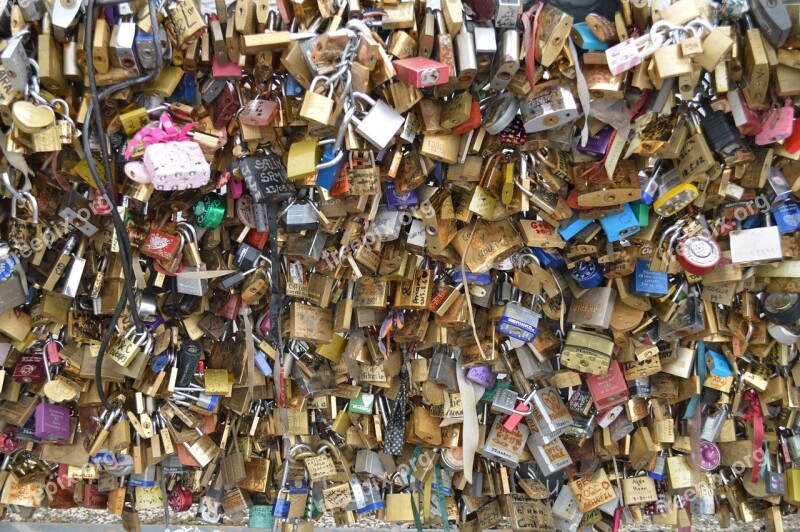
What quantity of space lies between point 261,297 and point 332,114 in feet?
2.30

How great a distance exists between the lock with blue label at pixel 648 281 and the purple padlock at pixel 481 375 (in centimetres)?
56

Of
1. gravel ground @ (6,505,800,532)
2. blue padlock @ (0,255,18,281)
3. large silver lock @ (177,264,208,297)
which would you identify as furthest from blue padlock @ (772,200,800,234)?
blue padlock @ (0,255,18,281)

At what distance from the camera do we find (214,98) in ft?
6.88

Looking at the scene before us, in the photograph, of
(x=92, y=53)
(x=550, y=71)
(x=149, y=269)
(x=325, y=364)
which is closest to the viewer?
(x=92, y=53)

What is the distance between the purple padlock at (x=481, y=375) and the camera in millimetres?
2420

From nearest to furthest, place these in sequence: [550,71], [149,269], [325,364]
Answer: [550,71] < [149,269] < [325,364]

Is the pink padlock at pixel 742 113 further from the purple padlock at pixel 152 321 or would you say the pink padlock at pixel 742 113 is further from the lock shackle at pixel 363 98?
the purple padlock at pixel 152 321

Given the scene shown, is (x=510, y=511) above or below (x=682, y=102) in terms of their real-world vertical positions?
below

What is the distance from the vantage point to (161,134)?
197cm

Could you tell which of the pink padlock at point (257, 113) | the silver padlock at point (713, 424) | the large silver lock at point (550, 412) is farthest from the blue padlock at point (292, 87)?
the silver padlock at point (713, 424)

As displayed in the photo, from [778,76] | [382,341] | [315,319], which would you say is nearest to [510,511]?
[382,341]

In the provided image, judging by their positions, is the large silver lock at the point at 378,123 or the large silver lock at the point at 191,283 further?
the large silver lock at the point at 191,283

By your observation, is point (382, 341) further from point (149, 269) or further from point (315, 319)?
point (149, 269)

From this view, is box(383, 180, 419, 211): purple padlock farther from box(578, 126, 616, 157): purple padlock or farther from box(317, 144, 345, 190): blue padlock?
box(578, 126, 616, 157): purple padlock
